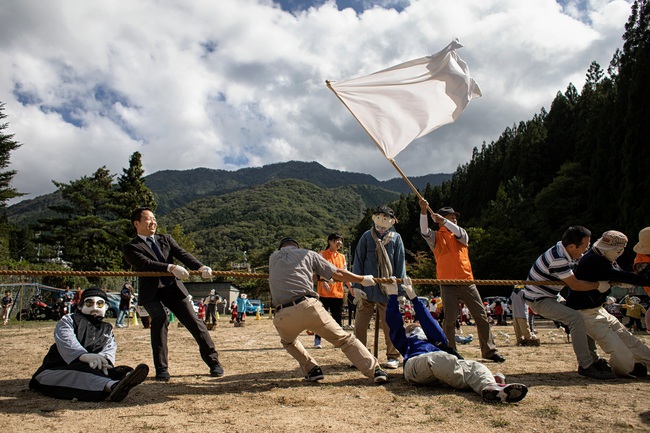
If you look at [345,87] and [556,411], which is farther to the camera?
[345,87]

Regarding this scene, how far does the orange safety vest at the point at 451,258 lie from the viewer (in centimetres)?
703

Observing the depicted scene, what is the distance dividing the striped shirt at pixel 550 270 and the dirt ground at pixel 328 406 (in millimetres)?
982

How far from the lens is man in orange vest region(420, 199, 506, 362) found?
6.88 metres

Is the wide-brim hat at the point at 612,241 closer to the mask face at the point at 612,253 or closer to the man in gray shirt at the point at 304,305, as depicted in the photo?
the mask face at the point at 612,253

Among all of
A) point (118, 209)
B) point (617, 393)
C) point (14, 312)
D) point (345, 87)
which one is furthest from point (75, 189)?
point (617, 393)

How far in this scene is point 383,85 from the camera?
24.3 ft

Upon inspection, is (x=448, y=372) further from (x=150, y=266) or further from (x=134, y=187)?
(x=134, y=187)

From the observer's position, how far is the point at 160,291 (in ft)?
19.5

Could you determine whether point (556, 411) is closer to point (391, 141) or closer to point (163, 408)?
point (163, 408)

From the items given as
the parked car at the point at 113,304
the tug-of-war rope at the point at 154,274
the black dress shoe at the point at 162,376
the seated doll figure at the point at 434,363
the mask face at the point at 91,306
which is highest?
the tug-of-war rope at the point at 154,274

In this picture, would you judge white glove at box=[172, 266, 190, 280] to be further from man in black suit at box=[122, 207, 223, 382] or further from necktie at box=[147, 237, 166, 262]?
necktie at box=[147, 237, 166, 262]

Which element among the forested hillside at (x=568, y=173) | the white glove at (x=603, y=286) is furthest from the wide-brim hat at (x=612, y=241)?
the forested hillside at (x=568, y=173)

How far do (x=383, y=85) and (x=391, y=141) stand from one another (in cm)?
95

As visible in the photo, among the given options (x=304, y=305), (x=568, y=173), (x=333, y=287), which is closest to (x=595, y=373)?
(x=304, y=305)
